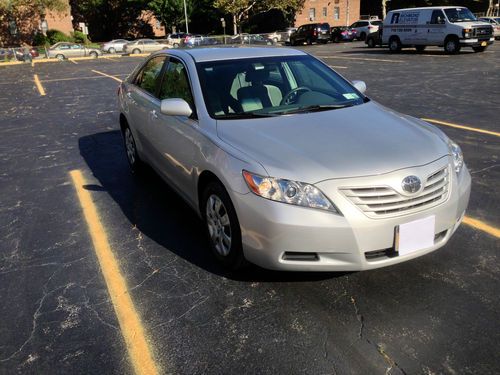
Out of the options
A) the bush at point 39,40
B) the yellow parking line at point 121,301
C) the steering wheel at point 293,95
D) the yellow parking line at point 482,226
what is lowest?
the yellow parking line at point 121,301

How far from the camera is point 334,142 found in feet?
10.1

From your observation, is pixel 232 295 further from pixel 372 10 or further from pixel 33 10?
Result: pixel 372 10

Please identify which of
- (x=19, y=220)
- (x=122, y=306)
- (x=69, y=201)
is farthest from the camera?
(x=69, y=201)

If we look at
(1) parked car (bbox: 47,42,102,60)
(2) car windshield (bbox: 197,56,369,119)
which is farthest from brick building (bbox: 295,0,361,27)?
(2) car windshield (bbox: 197,56,369,119)

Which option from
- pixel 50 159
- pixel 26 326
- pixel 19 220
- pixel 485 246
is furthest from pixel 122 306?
pixel 50 159

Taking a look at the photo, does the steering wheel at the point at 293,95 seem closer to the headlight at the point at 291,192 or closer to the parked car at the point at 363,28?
the headlight at the point at 291,192

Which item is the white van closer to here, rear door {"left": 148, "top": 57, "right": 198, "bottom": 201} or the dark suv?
the dark suv

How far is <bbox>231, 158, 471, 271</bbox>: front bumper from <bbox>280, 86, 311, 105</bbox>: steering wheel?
1335mm

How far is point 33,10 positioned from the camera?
1839 inches

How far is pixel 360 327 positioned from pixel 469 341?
60 centimetres

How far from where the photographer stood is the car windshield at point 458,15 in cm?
2028

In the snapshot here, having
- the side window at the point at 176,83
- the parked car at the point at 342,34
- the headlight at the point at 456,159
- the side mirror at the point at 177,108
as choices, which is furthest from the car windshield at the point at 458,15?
the side mirror at the point at 177,108

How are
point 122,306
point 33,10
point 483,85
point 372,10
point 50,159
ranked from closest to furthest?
point 122,306 → point 50,159 → point 483,85 → point 33,10 → point 372,10

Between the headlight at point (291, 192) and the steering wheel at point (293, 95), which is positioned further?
the steering wheel at point (293, 95)
